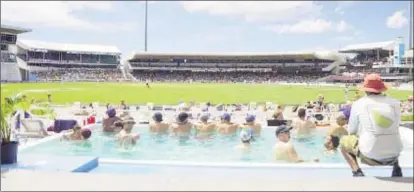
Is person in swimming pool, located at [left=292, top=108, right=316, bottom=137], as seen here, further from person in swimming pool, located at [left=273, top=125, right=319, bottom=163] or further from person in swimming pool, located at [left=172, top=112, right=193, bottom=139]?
person in swimming pool, located at [left=273, top=125, right=319, bottom=163]

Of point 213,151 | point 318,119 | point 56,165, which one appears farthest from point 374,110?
point 318,119

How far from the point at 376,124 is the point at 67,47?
80993 millimetres

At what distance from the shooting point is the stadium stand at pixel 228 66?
8344cm

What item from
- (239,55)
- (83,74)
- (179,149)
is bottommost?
(179,149)

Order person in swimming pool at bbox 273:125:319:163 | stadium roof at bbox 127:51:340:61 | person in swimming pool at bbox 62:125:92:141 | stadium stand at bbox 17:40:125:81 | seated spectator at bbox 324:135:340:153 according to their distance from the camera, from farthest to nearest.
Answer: stadium roof at bbox 127:51:340:61
stadium stand at bbox 17:40:125:81
person in swimming pool at bbox 62:125:92:141
seated spectator at bbox 324:135:340:153
person in swimming pool at bbox 273:125:319:163

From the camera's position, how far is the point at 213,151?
10422mm

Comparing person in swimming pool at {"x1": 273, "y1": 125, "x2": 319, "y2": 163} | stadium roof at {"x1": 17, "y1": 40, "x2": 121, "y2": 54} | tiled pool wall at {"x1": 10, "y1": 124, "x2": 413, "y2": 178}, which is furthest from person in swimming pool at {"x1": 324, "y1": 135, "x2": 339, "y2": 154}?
stadium roof at {"x1": 17, "y1": 40, "x2": 121, "y2": 54}

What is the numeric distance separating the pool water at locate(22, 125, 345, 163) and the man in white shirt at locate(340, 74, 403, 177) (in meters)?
3.42

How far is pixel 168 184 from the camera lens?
4.75 m

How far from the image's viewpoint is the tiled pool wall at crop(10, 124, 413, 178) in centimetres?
615

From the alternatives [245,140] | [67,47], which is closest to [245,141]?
[245,140]

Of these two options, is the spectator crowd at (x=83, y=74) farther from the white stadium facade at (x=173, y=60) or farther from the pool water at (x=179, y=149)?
the pool water at (x=179, y=149)

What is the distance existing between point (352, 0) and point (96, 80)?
6280 cm

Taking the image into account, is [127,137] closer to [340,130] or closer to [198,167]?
[198,167]
